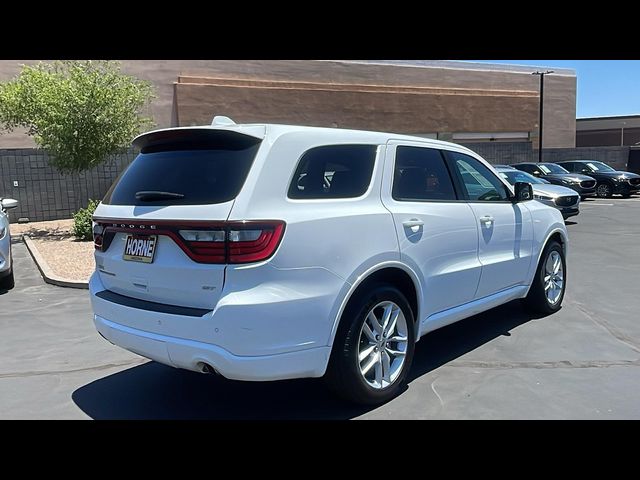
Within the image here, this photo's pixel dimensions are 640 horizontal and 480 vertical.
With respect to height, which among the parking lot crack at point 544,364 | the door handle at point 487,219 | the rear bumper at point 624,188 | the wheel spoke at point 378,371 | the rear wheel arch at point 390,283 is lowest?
the parking lot crack at point 544,364

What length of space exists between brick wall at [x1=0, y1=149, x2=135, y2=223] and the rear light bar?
13461 millimetres

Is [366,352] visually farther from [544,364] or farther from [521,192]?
[521,192]

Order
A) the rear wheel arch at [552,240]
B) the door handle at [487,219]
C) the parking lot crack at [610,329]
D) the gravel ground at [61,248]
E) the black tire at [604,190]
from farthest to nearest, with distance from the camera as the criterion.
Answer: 1. the black tire at [604,190]
2. the gravel ground at [61,248]
3. the rear wheel arch at [552,240]
4. the parking lot crack at [610,329]
5. the door handle at [487,219]

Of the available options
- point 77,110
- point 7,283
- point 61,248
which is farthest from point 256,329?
point 77,110

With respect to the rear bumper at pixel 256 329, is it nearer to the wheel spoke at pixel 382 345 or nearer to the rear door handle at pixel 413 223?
the wheel spoke at pixel 382 345

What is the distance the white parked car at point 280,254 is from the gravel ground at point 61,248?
512 cm

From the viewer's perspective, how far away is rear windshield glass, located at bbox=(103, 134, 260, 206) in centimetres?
314

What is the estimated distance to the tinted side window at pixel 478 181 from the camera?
185 inches

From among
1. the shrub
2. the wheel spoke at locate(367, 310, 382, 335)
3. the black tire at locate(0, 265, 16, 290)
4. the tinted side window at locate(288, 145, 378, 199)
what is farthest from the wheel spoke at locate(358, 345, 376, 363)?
the shrub

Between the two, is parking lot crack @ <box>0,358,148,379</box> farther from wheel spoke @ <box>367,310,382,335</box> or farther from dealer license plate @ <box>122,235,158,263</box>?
wheel spoke @ <box>367,310,382,335</box>

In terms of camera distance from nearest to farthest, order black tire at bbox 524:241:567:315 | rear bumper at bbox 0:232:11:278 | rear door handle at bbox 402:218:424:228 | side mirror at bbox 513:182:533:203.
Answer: rear door handle at bbox 402:218:424:228, side mirror at bbox 513:182:533:203, black tire at bbox 524:241:567:315, rear bumper at bbox 0:232:11:278

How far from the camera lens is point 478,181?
4.96 meters

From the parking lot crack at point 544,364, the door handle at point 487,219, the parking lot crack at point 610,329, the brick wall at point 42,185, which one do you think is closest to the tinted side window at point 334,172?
the door handle at point 487,219

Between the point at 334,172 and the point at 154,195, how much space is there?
116cm
